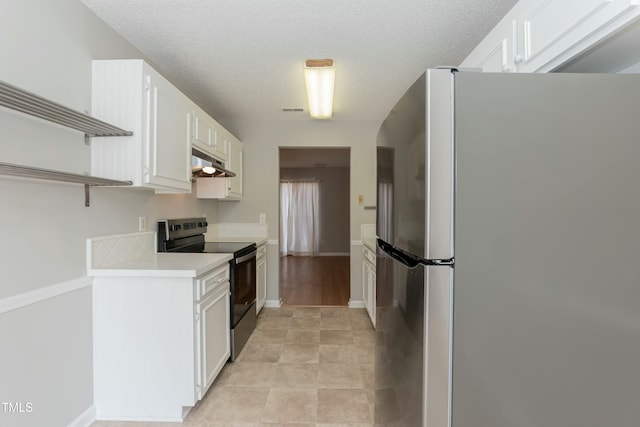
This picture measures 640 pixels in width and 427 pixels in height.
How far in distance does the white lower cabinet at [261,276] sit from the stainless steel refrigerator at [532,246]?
2.67 metres

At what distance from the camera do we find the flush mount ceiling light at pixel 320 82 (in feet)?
7.63

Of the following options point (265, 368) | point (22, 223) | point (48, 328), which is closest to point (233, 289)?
point (265, 368)

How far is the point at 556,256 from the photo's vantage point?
38.6 inches

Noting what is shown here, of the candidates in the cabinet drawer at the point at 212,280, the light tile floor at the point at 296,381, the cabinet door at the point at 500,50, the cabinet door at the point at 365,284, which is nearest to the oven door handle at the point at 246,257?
the cabinet drawer at the point at 212,280

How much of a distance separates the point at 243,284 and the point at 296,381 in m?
0.93

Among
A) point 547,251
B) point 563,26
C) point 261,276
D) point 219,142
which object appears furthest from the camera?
Result: point 261,276

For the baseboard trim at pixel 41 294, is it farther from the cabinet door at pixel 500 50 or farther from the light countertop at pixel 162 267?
the cabinet door at pixel 500 50

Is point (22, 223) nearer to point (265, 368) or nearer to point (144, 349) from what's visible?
point (144, 349)

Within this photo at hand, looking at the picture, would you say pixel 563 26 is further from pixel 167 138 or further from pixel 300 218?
pixel 300 218

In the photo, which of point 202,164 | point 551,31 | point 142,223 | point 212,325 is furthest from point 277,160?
point 551,31

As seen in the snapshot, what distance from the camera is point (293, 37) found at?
205 centimetres

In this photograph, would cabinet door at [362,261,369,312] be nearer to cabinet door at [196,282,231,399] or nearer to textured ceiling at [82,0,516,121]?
cabinet door at [196,282,231,399]

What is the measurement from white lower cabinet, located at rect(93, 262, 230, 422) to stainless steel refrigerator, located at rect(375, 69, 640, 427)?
1.44m

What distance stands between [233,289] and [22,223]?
4.63 feet
